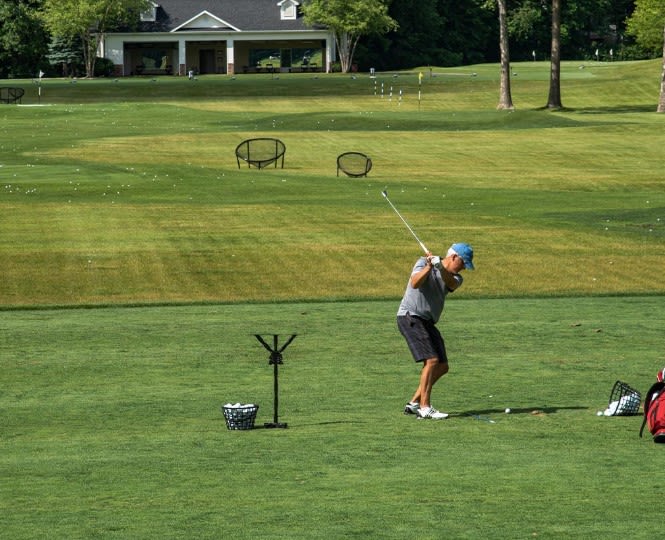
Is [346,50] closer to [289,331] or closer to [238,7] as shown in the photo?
[238,7]

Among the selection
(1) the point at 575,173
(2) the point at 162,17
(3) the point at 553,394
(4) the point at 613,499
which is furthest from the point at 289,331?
(2) the point at 162,17

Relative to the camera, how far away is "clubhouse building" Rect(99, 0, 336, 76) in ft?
465

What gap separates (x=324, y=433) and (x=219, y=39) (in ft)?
424

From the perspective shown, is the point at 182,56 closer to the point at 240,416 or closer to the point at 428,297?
the point at 428,297

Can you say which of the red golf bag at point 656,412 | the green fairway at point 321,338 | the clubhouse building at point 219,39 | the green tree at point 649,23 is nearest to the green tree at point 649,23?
the green tree at point 649,23

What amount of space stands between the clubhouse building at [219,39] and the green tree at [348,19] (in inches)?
150

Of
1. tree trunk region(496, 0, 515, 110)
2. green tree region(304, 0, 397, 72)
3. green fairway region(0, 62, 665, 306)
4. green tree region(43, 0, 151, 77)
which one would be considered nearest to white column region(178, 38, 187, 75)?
green tree region(43, 0, 151, 77)

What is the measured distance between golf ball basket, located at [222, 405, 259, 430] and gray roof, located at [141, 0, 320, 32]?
128 meters

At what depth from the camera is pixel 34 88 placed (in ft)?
360

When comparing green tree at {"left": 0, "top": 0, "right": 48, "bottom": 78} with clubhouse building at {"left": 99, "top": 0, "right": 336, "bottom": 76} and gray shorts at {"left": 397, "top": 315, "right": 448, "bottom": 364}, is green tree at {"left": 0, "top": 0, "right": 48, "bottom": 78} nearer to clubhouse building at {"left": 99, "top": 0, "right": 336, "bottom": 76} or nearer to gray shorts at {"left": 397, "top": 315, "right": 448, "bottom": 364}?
clubhouse building at {"left": 99, "top": 0, "right": 336, "bottom": 76}

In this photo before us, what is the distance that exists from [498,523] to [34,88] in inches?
4025

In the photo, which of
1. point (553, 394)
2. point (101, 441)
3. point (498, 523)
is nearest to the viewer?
point (498, 523)

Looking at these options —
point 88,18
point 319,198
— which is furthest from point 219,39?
point 319,198

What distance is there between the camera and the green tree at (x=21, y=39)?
129 meters
